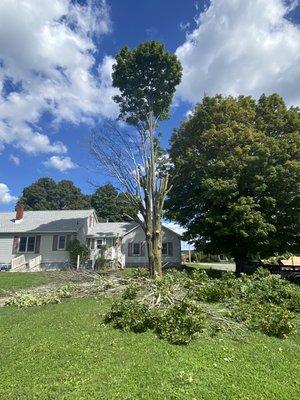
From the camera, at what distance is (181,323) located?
23.3 ft

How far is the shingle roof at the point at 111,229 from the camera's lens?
3269 centimetres

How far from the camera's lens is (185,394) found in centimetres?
474

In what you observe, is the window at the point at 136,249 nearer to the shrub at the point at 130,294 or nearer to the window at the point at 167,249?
the window at the point at 167,249

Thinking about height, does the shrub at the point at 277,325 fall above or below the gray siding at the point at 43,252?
below

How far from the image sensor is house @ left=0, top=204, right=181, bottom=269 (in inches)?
1145

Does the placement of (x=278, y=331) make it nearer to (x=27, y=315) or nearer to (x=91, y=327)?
(x=91, y=327)

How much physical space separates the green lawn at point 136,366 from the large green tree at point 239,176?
44.0ft

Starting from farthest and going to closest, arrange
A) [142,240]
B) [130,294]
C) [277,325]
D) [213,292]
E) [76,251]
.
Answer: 1. [142,240]
2. [76,251]
3. [213,292]
4. [130,294]
5. [277,325]

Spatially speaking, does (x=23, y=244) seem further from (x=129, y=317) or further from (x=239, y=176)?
(x=129, y=317)

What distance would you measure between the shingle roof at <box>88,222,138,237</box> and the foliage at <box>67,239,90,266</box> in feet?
12.6

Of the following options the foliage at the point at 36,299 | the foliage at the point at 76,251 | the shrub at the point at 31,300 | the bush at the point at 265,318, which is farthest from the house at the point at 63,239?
the bush at the point at 265,318

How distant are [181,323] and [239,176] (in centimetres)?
1574

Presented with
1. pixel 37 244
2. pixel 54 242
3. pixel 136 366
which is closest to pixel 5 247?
pixel 37 244

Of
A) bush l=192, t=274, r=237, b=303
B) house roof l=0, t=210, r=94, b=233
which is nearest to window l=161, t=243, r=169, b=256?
house roof l=0, t=210, r=94, b=233
